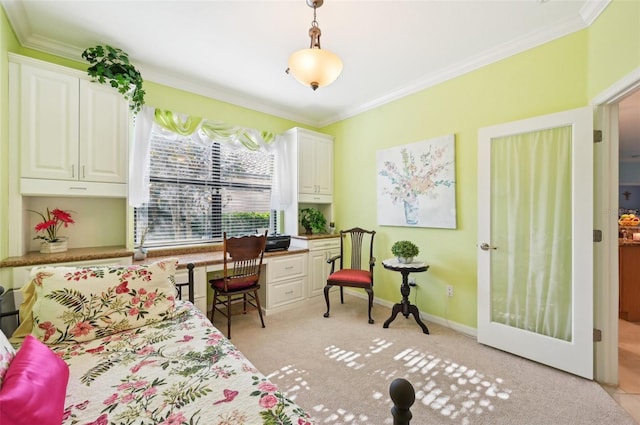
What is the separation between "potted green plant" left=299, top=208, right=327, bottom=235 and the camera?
410 cm

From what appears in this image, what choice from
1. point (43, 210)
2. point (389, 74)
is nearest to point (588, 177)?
point (389, 74)

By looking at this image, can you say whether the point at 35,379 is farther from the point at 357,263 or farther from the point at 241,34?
the point at 357,263

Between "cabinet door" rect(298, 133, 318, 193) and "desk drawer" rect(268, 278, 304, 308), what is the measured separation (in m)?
1.30

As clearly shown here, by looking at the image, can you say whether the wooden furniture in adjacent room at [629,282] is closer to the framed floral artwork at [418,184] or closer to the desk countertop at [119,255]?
the framed floral artwork at [418,184]

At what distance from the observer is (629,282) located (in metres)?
3.14

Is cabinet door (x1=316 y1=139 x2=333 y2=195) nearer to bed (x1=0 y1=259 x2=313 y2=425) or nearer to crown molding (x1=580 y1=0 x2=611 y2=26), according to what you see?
bed (x1=0 y1=259 x2=313 y2=425)

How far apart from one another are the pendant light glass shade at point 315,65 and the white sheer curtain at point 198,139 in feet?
6.06

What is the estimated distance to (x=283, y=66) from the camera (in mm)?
2834

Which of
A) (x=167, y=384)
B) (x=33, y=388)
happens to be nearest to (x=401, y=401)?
(x=167, y=384)

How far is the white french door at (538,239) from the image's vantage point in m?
2.05

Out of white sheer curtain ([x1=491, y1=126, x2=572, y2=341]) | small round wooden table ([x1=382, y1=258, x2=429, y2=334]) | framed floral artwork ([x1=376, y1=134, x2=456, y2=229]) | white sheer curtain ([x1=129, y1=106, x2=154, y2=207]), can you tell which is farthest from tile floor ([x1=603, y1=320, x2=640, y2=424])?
white sheer curtain ([x1=129, y1=106, x2=154, y2=207])

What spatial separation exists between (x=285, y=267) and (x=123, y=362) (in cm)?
230

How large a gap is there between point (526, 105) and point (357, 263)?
2504 millimetres

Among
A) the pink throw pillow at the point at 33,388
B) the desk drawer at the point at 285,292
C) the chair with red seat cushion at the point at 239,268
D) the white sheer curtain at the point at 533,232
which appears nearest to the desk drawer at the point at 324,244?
the desk drawer at the point at 285,292
